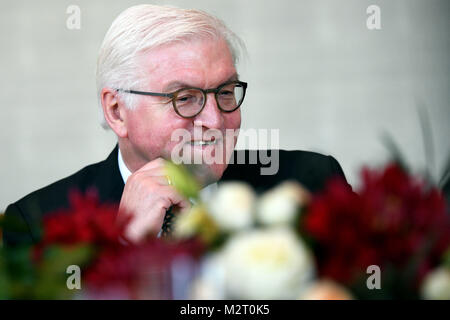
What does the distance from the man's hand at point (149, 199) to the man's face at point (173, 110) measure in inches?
14.3

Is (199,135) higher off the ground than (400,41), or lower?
lower

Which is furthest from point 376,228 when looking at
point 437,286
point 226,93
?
point 226,93

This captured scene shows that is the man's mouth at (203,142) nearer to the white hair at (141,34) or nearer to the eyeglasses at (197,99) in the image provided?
the eyeglasses at (197,99)

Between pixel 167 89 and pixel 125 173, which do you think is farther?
pixel 125 173

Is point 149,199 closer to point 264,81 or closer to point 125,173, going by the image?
point 125,173

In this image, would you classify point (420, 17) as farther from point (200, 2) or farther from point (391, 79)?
point (200, 2)

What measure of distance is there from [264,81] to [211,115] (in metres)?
2.33

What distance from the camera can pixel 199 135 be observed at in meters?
1.87

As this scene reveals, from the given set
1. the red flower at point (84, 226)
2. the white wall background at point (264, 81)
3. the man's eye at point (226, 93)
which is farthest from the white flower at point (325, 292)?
the white wall background at point (264, 81)

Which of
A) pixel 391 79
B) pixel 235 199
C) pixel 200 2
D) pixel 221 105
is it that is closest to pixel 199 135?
pixel 221 105

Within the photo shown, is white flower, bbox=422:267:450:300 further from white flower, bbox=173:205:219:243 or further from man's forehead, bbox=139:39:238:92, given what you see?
man's forehead, bbox=139:39:238:92

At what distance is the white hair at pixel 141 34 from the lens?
76.9 inches

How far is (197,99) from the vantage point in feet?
6.23
